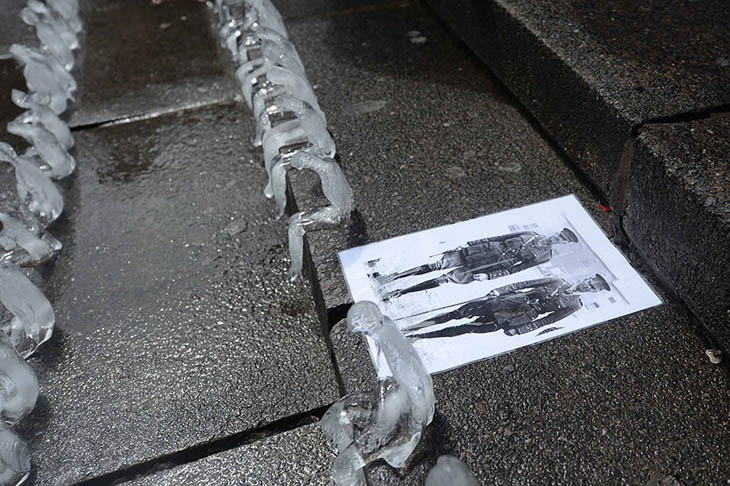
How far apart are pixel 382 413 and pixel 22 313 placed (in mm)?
829

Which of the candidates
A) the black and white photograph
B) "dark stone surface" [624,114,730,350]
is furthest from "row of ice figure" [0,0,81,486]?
"dark stone surface" [624,114,730,350]

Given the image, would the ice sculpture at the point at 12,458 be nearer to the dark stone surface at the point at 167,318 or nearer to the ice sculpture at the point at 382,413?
the dark stone surface at the point at 167,318

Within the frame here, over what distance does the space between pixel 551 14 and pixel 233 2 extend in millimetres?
1185

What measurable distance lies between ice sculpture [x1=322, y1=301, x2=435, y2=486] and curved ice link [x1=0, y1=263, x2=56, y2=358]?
2.31 feet

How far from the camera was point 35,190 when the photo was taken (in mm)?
1659

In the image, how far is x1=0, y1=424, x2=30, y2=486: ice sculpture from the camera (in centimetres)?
113

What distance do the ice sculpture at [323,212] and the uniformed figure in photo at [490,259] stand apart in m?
0.19

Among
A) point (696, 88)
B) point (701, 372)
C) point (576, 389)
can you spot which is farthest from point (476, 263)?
point (696, 88)

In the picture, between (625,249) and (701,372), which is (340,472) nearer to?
(701,372)

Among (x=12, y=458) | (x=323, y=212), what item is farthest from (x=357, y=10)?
(x=12, y=458)

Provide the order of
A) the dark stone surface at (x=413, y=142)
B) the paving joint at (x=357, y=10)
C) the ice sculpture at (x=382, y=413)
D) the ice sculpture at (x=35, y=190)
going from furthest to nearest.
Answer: the paving joint at (x=357, y=10), the ice sculpture at (x=35, y=190), the dark stone surface at (x=413, y=142), the ice sculpture at (x=382, y=413)

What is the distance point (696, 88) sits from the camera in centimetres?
142

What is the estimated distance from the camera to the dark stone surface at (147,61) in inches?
84.6

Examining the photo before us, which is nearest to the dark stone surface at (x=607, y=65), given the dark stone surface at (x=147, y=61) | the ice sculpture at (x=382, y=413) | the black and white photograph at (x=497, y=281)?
the black and white photograph at (x=497, y=281)
